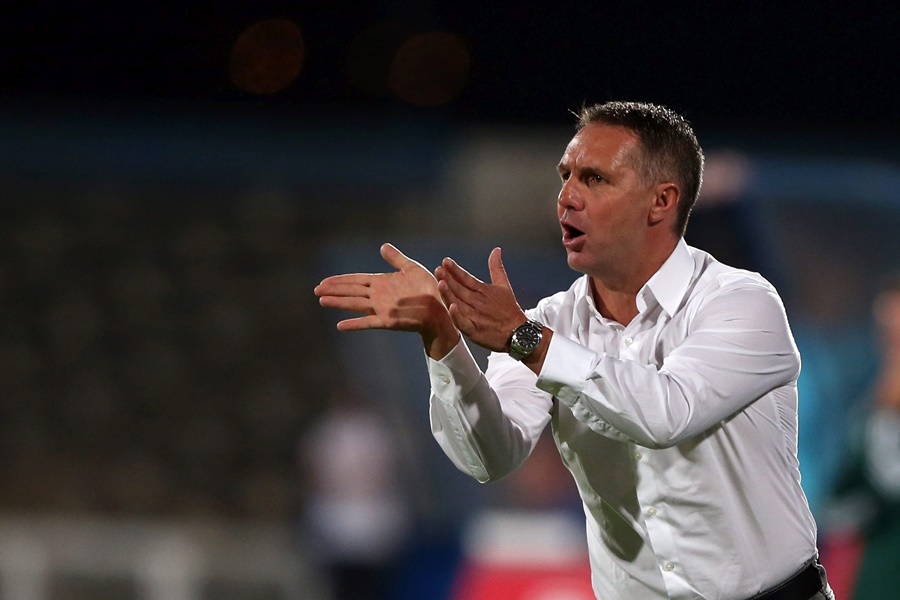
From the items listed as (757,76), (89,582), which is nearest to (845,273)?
(89,582)

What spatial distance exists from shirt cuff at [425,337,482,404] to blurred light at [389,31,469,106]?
8209 mm

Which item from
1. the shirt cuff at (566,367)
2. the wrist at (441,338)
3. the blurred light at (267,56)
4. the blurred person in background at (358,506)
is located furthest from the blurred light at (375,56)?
the shirt cuff at (566,367)

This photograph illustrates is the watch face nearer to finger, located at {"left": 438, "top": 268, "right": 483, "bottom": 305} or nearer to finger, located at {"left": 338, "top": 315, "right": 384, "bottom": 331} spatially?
finger, located at {"left": 438, "top": 268, "right": 483, "bottom": 305}

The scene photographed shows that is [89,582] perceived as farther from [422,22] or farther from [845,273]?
[422,22]

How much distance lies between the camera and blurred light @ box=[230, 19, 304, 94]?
10961 millimetres

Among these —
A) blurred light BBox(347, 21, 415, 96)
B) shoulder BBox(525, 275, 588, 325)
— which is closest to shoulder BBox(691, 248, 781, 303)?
shoulder BBox(525, 275, 588, 325)

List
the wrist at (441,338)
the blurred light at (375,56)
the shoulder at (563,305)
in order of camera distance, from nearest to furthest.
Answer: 1. the wrist at (441,338)
2. the shoulder at (563,305)
3. the blurred light at (375,56)

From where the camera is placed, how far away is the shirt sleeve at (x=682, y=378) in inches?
90.3

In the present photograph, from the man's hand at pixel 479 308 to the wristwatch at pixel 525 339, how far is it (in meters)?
0.01

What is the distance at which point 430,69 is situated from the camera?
10.8 metres

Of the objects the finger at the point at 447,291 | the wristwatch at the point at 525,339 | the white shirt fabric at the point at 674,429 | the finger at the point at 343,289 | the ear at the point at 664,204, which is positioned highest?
the ear at the point at 664,204

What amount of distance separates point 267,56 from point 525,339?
9198 mm

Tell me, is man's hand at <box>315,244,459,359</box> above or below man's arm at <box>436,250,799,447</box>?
above

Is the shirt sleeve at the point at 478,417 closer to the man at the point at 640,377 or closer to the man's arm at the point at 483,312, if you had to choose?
the man at the point at 640,377
